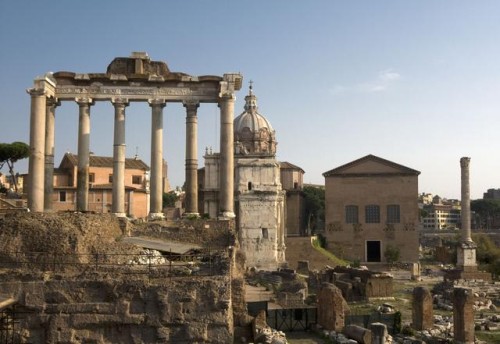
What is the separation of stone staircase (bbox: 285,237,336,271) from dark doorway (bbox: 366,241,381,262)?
7257 millimetres

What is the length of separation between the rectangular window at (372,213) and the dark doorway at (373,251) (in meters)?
1.86

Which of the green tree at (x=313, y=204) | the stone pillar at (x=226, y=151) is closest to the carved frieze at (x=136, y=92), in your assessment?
the stone pillar at (x=226, y=151)

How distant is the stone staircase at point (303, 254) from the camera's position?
45.2 m

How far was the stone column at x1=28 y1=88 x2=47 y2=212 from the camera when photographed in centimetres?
2106

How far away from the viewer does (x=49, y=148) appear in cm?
2275

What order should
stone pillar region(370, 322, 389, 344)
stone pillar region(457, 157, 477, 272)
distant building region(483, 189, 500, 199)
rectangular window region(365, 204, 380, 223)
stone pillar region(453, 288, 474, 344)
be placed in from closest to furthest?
stone pillar region(370, 322, 389, 344) → stone pillar region(453, 288, 474, 344) → stone pillar region(457, 157, 477, 272) → rectangular window region(365, 204, 380, 223) → distant building region(483, 189, 500, 199)

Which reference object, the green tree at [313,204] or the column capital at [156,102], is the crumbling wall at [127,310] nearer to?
the column capital at [156,102]

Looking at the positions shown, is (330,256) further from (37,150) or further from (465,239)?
(37,150)

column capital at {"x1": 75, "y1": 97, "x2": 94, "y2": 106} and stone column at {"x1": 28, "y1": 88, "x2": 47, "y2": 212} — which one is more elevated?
column capital at {"x1": 75, "y1": 97, "x2": 94, "y2": 106}

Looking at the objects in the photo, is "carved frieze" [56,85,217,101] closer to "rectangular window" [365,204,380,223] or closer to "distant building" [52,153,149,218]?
"distant building" [52,153,149,218]

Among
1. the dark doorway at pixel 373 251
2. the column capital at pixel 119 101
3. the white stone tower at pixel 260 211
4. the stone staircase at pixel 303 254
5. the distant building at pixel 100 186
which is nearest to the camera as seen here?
the column capital at pixel 119 101

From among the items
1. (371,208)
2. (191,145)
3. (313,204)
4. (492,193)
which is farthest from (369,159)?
(492,193)

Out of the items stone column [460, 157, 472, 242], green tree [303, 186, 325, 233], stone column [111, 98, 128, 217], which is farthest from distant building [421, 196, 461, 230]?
stone column [111, 98, 128, 217]

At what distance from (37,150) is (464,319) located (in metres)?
14.9
